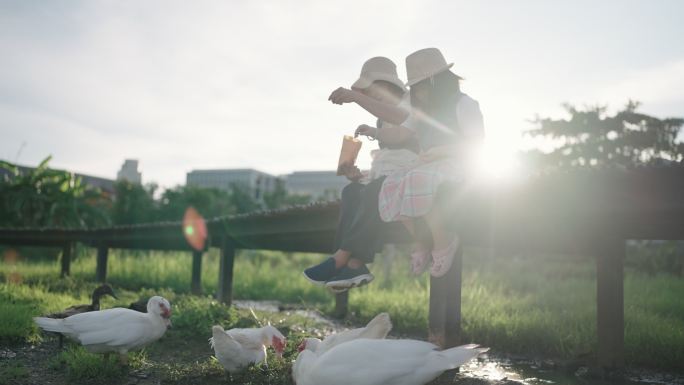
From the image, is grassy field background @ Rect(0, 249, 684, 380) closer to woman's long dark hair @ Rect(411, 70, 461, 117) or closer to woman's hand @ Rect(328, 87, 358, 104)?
woman's hand @ Rect(328, 87, 358, 104)

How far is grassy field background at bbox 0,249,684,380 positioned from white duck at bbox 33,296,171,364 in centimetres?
35

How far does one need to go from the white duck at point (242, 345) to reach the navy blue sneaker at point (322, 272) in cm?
194

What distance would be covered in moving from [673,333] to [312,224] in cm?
546

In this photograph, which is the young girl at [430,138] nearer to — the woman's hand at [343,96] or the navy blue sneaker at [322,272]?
the woman's hand at [343,96]

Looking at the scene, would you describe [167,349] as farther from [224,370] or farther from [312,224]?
[312,224]

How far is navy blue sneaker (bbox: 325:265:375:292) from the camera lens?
12.0 ft

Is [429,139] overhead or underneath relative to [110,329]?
overhead

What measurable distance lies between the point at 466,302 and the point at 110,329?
722 centimetres

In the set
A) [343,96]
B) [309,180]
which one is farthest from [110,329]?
[309,180]

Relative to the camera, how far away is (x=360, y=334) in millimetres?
4574

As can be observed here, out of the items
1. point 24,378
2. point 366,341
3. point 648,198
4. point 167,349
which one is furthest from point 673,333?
point 24,378

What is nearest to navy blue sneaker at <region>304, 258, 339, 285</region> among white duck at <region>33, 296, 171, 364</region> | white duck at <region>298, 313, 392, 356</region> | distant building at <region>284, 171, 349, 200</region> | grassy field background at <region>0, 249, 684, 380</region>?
white duck at <region>298, 313, 392, 356</region>

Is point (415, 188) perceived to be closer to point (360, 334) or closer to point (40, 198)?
point (360, 334)

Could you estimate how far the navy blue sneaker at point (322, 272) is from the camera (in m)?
3.70
